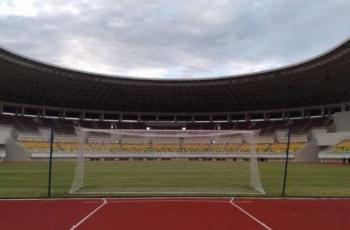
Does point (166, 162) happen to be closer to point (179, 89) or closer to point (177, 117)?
point (179, 89)

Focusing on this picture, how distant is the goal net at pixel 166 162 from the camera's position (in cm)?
2252

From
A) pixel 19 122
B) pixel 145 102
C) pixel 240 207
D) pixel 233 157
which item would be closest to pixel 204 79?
pixel 145 102

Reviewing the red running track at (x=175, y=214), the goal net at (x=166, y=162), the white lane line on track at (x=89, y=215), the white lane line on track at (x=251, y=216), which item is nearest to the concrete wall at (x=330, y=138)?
the goal net at (x=166, y=162)

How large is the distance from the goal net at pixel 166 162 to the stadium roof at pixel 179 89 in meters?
15.2

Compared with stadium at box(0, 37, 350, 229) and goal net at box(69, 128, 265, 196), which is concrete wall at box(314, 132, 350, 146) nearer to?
stadium at box(0, 37, 350, 229)

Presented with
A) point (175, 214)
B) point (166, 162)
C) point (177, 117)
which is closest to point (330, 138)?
point (166, 162)

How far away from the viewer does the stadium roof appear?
5981cm

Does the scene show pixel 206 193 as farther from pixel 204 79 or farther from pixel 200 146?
pixel 204 79

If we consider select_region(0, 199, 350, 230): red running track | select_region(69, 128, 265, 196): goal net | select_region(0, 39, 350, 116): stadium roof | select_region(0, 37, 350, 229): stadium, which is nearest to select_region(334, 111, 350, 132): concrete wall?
select_region(0, 37, 350, 229): stadium

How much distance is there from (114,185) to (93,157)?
23.9 meters

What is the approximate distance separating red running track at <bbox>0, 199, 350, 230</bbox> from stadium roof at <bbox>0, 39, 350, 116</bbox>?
37317 mm

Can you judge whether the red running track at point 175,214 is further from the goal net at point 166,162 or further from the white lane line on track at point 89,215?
the goal net at point 166,162

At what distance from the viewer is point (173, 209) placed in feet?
48.4

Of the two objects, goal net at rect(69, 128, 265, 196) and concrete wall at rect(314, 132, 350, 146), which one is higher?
concrete wall at rect(314, 132, 350, 146)
